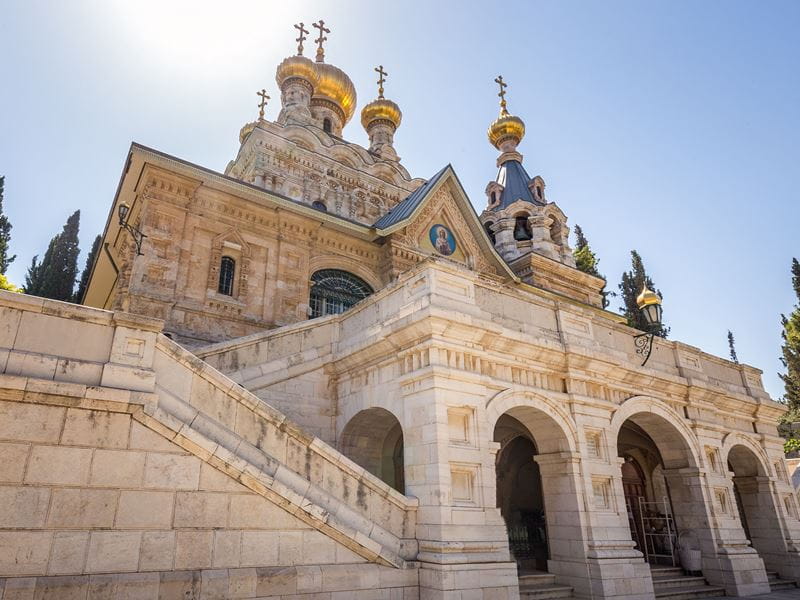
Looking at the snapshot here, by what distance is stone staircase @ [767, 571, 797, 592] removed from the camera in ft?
40.2

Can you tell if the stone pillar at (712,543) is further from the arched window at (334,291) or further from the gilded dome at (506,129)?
the gilded dome at (506,129)

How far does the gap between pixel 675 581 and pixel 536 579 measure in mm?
3534

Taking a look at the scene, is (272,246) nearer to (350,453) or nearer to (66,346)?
(350,453)

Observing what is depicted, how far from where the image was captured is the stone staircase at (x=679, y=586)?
34.1 ft

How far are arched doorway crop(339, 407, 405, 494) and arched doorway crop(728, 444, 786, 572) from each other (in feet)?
27.2

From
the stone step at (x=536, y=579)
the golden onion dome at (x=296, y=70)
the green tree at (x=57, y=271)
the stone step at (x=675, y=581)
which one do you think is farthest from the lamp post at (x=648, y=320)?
the green tree at (x=57, y=271)

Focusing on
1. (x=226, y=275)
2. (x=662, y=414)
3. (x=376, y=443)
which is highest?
(x=226, y=275)

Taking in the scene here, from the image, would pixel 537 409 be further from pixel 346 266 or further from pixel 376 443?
pixel 346 266

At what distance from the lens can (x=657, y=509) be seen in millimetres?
15594

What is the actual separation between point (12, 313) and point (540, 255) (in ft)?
71.2

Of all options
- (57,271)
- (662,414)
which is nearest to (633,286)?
(662,414)

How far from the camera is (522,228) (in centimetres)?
2781

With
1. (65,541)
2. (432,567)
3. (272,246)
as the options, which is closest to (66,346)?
(65,541)

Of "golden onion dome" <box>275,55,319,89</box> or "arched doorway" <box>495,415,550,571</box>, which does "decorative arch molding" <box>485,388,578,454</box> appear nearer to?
"arched doorway" <box>495,415,550,571</box>
